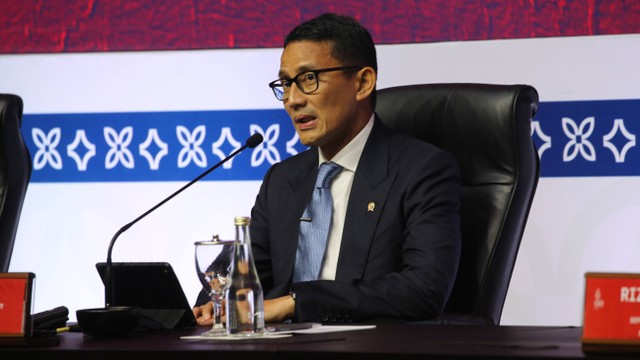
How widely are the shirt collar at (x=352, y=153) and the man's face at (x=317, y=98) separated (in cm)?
4

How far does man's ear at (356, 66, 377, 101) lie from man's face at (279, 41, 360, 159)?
5 centimetres

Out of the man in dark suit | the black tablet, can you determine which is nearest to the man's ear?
the man in dark suit

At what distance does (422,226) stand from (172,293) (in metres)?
0.63

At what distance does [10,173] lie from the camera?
8.26ft

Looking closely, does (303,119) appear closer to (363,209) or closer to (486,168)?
(363,209)

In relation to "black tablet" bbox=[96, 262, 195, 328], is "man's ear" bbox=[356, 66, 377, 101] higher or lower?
higher

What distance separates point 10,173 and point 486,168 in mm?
1259

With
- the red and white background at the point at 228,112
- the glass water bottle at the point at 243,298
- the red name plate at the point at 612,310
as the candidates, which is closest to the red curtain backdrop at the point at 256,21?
the red and white background at the point at 228,112

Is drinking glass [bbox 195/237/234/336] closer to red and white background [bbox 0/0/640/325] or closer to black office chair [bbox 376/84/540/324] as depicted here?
black office chair [bbox 376/84/540/324]

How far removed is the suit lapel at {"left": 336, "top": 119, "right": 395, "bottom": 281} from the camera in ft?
7.04

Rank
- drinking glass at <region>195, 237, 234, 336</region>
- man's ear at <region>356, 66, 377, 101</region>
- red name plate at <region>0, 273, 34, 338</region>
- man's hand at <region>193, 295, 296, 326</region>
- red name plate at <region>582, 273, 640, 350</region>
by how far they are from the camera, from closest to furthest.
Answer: red name plate at <region>582, 273, 640, 350</region> → red name plate at <region>0, 273, 34, 338</region> → drinking glass at <region>195, 237, 234, 336</region> → man's hand at <region>193, 295, 296, 326</region> → man's ear at <region>356, 66, 377, 101</region>

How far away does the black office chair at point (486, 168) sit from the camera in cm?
214

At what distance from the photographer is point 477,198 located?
2.22 m

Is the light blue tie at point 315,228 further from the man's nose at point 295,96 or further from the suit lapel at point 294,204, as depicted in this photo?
the man's nose at point 295,96
